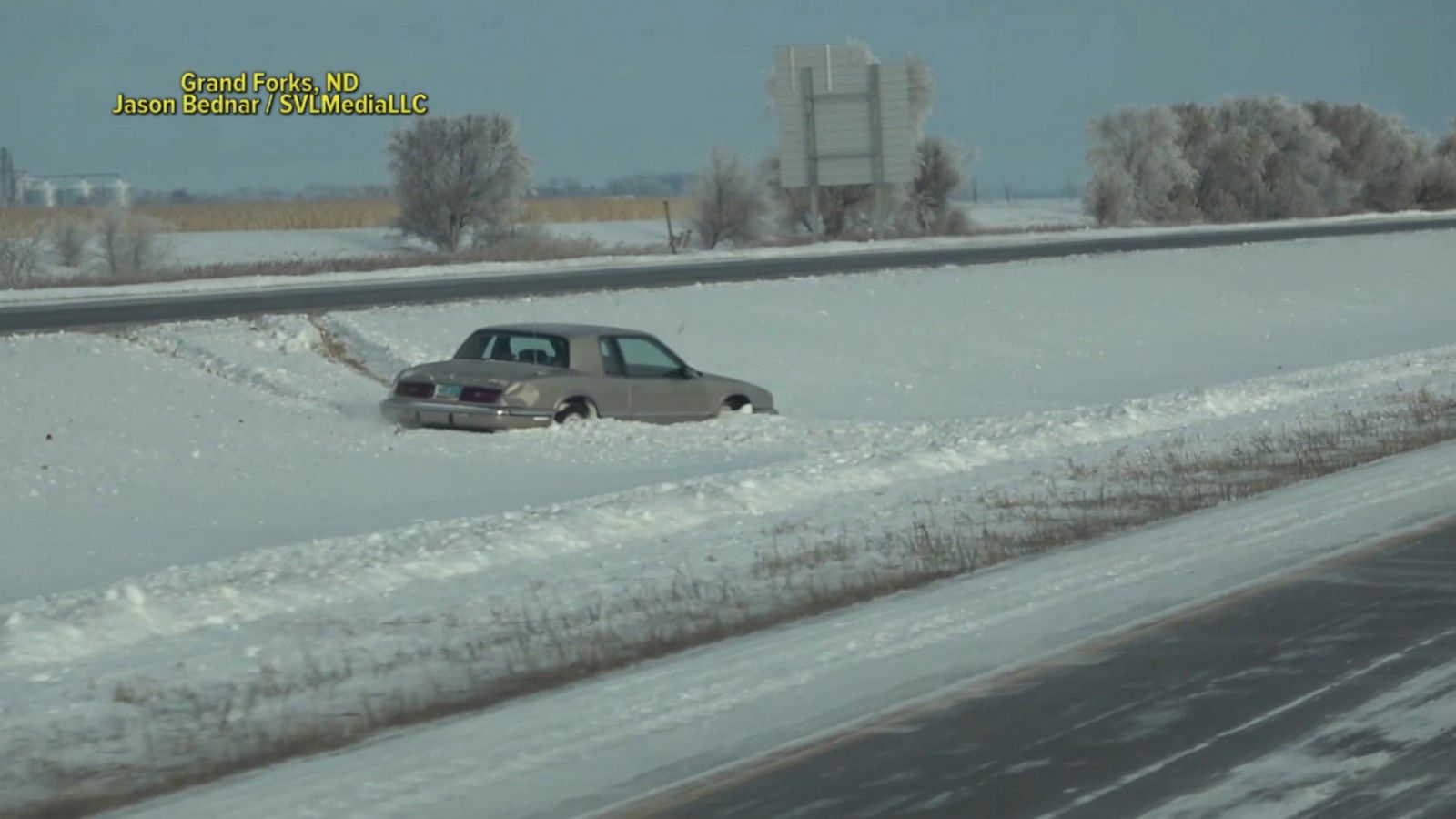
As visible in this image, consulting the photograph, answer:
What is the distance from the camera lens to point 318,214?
416 ft

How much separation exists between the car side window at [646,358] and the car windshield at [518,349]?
87cm

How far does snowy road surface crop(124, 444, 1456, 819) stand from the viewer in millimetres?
7902

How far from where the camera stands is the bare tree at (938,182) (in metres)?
88.8

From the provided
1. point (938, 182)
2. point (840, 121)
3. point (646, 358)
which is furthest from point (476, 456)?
point (938, 182)

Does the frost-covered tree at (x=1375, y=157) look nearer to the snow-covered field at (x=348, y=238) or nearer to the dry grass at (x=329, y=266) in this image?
the snow-covered field at (x=348, y=238)

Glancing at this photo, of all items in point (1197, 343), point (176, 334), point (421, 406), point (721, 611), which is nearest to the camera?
point (721, 611)

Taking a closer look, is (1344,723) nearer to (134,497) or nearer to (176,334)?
(134,497)

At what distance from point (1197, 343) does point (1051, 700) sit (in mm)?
34513

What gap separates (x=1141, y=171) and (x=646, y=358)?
79.6m

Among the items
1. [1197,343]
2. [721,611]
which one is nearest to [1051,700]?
[721,611]

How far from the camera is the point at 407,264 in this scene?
48156mm

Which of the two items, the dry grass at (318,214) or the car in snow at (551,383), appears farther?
the dry grass at (318,214)

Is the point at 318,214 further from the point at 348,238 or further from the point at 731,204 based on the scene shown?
the point at 731,204

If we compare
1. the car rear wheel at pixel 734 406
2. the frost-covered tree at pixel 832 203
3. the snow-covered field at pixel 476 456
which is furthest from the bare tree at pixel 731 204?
the car rear wheel at pixel 734 406
